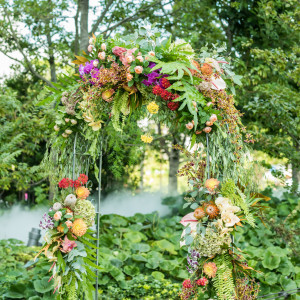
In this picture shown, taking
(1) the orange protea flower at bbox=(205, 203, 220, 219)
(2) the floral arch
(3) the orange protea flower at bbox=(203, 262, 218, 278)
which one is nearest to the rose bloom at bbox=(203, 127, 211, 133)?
(2) the floral arch

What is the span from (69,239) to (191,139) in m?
1.02

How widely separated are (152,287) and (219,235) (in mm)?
2320

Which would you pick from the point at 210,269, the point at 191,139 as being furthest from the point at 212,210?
the point at 191,139

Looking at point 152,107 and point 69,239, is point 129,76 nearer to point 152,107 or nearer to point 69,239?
point 152,107

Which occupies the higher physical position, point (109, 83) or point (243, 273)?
point (109, 83)

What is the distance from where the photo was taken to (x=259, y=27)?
655 centimetres

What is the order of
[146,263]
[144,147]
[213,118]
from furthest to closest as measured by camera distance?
1. [144,147]
2. [146,263]
3. [213,118]

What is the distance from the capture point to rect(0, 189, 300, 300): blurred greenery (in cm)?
406

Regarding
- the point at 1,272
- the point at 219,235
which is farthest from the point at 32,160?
the point at 219,235

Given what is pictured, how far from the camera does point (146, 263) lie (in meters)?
4.69

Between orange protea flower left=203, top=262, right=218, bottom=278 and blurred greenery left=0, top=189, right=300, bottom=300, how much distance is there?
4.24 ft

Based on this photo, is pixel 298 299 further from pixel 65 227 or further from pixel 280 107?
pixel 65 227

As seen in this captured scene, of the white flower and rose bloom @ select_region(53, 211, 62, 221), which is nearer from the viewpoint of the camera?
the white flower

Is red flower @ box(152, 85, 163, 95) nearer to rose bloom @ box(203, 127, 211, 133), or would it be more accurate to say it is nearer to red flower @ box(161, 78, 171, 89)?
Answer: red flower @ box(161, 78, 171, 89)
